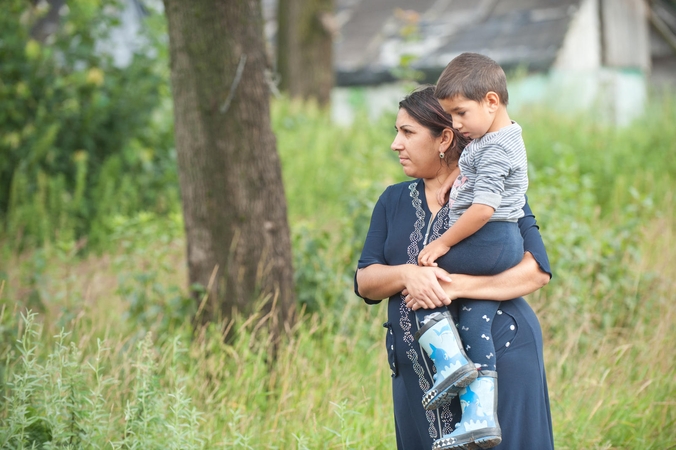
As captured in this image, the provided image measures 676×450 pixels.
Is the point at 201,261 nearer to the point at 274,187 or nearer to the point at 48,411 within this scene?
the point at 274,187

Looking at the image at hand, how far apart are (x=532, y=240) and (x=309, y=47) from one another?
11.1 m

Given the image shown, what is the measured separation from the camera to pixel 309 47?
43.4 feet

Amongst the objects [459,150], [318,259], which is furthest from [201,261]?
[459,150]

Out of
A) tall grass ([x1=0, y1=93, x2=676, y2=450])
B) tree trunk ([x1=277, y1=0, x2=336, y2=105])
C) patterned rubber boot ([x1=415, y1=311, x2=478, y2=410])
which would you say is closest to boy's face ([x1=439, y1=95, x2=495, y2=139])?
patterned rubber boot ([x1=415, y1=311, x2=478, y2=410])

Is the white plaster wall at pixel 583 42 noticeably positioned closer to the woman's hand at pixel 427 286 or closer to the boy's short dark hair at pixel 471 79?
the boy's short dark hair at pixel 471 79

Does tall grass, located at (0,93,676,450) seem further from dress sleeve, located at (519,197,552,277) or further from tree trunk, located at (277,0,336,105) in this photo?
tree trunk, located at (277,0,336,105)

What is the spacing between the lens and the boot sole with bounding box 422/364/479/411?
7.88ft

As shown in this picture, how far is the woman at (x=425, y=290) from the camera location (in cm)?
258

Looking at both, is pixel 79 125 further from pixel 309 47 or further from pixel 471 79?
pixel 471 79

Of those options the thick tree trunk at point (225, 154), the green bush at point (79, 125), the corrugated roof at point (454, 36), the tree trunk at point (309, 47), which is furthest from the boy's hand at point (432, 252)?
the corrugated roof at point (454, 36)

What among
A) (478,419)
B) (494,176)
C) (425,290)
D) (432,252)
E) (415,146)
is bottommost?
(478,419)

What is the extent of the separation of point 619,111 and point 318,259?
12.7 metres

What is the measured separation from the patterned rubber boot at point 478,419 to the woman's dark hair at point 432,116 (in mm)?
819

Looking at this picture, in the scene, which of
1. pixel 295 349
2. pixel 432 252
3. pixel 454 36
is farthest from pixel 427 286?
pixel 454 36
